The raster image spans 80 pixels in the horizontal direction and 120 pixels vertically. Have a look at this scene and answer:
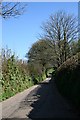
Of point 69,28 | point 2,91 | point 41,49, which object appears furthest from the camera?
point 41,49

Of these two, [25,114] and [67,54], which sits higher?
[67,54]

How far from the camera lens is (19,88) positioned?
89.1 ft

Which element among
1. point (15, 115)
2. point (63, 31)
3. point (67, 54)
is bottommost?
point (15, 115)

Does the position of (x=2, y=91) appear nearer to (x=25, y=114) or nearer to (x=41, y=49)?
(x=25, y=114)

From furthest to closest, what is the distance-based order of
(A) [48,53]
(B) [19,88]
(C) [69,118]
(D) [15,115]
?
(A) [48,53] → (B) [19,88] → (D) [15,115] → (C) [69,118]

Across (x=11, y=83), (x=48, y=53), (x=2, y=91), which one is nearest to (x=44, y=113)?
(x=2, y=91)

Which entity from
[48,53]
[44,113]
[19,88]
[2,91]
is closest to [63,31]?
[48,53]

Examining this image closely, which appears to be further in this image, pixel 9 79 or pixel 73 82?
pixel 9 79

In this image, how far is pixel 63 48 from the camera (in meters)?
55.6

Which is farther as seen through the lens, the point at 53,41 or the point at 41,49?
the point at 41,49

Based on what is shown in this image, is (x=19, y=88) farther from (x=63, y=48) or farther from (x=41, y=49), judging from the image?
(x=41, y=49)

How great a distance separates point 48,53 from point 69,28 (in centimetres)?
808

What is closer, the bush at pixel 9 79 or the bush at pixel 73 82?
the bush at pixel 73 82

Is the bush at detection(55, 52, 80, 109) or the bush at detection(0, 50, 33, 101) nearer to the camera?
the bush at detection(55, 52, 80, 109)
